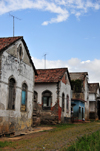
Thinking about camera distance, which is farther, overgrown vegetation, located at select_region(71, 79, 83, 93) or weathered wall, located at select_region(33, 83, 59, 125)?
overgrown vegetation, located at select_region(71, 79, 83, 93)

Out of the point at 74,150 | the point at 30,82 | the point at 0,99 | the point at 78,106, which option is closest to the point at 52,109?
the point at 30,82

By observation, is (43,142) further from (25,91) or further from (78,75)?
(78,75)

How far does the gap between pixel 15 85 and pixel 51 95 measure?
9.20 meters

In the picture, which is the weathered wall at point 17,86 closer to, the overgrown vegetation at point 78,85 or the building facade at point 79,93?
the building facade at point 79,93

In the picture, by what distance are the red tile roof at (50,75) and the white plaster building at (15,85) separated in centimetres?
574

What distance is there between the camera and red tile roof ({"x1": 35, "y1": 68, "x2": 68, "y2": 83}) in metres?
23.6

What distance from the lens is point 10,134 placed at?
13883 mm

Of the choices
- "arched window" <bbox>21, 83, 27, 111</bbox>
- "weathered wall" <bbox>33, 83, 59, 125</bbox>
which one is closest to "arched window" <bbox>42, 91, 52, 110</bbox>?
"weathered wall" <bbox>33, 83, 59, 125</bbox>

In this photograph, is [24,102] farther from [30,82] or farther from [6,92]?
[6,92]

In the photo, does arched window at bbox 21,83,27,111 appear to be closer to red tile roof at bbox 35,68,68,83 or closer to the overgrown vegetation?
red tile roof at bbox 35,68,68,83

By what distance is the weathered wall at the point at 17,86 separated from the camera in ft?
43.7

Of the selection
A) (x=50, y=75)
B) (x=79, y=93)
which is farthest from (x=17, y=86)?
(x=79, y=93)

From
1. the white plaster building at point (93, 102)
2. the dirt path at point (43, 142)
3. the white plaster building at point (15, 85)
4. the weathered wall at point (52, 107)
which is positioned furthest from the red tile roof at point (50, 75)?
the white plaster building at point (93, 102)

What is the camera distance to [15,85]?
1495 centimetres
